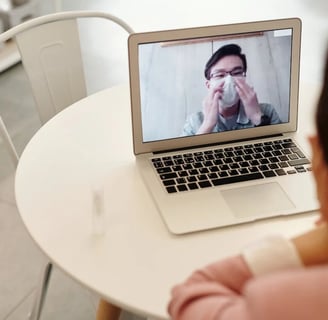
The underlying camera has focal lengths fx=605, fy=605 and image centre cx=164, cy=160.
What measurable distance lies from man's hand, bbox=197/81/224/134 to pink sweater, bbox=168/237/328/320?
0.48 metres

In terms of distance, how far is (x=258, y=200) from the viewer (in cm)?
105

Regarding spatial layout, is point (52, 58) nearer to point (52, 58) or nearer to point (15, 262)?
point (52, 58)

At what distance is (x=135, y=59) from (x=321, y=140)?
594mm

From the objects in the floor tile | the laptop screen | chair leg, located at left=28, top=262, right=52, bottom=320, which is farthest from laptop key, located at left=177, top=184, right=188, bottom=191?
the floor tile

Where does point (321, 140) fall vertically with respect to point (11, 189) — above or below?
above

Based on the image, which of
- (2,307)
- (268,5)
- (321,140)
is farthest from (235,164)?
(268,5)

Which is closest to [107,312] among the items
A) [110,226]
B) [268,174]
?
[110,226]

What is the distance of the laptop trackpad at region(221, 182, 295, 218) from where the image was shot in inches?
40.1

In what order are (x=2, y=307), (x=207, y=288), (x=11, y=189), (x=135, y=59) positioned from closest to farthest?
(x=207, y=288) → (x=135, y=59) → (x=2, y=307) → (x=11, y=189)

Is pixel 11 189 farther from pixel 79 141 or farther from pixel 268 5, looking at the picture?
pixel 268 5

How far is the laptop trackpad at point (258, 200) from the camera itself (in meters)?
1.02

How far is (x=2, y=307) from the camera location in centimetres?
175

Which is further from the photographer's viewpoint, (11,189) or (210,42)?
(11,189)

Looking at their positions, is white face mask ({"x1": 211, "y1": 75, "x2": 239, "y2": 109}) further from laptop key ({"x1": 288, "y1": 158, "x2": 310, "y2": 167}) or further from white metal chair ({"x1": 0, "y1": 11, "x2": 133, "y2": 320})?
white metal chair ({"x1": 0, "y1": 11, "x2": 133, "y2": 320})
